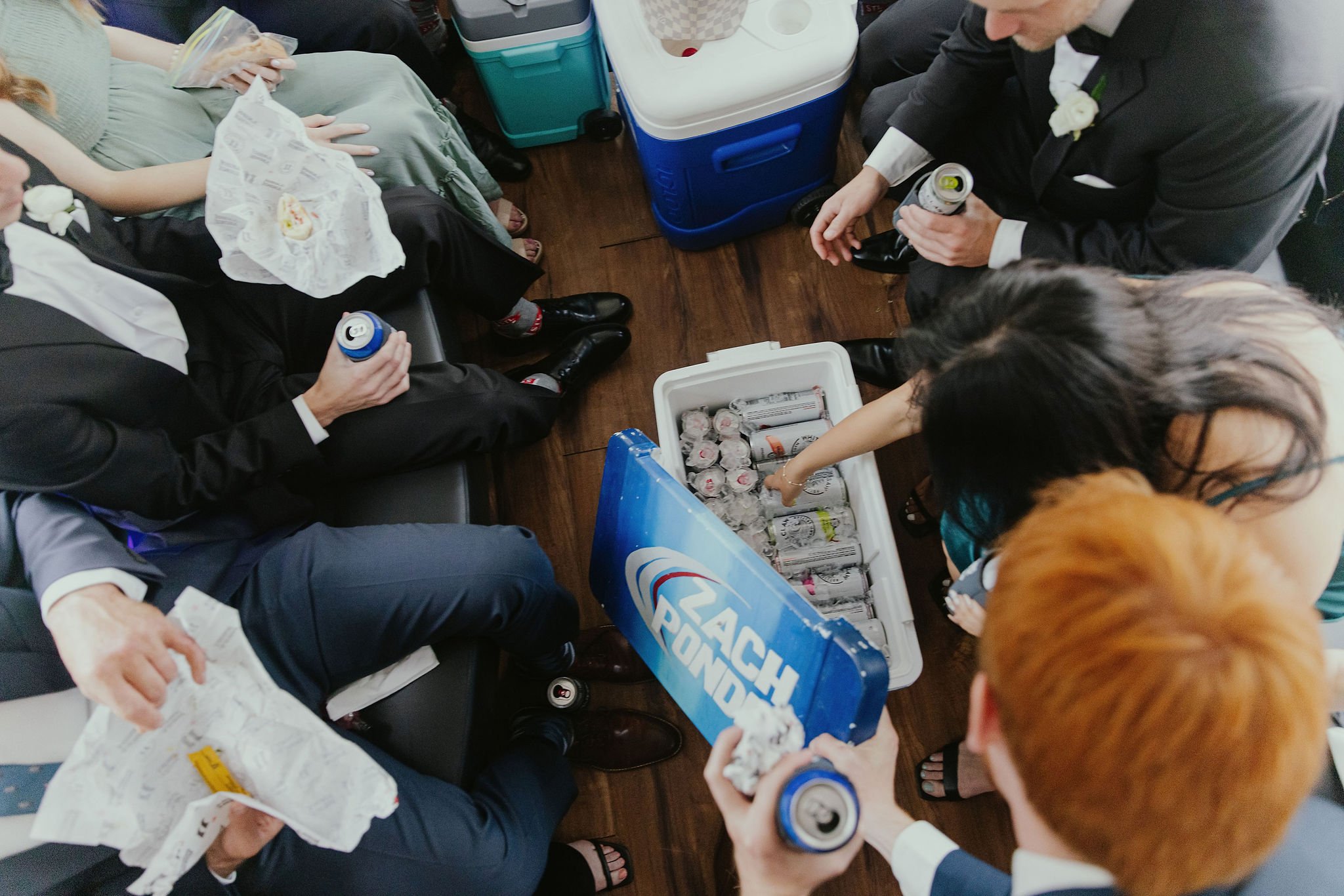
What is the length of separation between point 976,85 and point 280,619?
1358 mm

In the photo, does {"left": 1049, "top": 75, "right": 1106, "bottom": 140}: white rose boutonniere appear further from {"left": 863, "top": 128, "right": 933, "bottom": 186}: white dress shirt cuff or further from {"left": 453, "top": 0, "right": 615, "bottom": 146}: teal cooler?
{"left": 453, "top": 0, "right": 615, "bottom": 146}: teal cooler

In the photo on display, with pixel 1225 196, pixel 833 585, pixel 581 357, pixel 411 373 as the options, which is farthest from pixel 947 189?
pixel 411 373

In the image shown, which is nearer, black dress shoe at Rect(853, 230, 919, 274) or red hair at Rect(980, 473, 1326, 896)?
red hair at Rect(980, 473, 1326, 896)

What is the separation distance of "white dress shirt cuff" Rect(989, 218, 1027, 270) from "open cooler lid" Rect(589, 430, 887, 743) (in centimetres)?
62

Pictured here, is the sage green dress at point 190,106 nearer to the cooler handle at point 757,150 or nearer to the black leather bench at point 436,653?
the black leather bench at point 436,653

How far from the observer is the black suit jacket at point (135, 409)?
95 centimetres

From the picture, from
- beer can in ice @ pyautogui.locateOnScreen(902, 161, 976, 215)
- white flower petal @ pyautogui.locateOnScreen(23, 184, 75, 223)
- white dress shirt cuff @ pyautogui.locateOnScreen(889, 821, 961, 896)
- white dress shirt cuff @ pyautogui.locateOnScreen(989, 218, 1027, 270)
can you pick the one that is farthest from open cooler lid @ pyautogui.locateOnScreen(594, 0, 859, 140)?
white dress shirt cuff @ pyautogui.locateOnScreen(889, 821, 961, 896)

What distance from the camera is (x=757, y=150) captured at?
4.86 ft

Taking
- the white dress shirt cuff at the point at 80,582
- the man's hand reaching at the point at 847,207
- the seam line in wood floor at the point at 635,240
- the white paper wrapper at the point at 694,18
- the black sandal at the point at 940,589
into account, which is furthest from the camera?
the seam line in wood floor at the point at 635,240

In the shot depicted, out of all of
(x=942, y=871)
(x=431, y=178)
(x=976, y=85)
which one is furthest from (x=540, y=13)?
(x=942, y=871)

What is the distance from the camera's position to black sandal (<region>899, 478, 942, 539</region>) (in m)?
1.51

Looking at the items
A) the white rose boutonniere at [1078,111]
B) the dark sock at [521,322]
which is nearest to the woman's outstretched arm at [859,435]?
the white rose boutonniere at [1078,111]

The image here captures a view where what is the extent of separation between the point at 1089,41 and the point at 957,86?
283mm

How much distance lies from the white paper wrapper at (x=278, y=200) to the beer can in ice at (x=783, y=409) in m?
0.67
